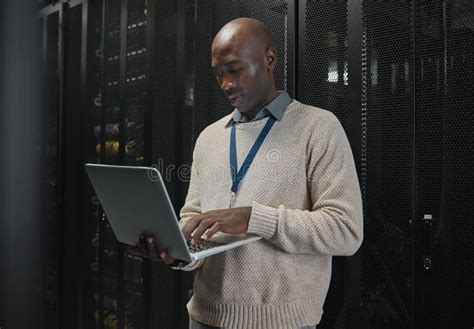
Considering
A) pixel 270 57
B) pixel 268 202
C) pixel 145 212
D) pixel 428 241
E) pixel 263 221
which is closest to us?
pixel 145 212

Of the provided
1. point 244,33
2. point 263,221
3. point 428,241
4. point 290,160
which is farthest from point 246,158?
point 428,241

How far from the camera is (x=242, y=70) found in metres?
1.28

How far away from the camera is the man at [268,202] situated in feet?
3.65

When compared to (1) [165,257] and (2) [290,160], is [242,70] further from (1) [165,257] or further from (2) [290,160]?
(1) [165,257]

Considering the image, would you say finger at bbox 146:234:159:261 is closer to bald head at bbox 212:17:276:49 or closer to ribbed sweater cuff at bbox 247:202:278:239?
ribbed sweater cuff at bbox 247:202:278:239

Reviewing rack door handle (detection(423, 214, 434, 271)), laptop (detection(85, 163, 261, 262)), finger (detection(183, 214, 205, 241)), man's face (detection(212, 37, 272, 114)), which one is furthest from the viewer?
rack door handle (detection(423, 214, 434, 271))

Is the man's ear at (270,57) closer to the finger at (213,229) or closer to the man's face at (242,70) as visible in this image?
the man's face at (242,70)

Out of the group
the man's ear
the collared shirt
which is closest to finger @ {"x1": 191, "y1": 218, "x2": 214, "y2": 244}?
the collared shirt

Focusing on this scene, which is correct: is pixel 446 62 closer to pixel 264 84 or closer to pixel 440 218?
pixel 440 218

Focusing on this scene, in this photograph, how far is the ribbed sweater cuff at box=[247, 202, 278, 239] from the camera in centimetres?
109

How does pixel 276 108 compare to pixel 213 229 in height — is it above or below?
above

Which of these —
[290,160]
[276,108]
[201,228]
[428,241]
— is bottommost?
[428,241]

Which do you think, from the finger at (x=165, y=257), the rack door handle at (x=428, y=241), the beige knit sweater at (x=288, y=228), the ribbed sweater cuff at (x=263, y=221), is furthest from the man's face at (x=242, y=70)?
the rack door handle at (x=428, y=241)

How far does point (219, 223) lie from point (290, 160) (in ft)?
0.93
